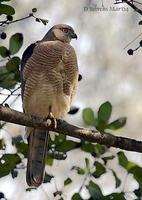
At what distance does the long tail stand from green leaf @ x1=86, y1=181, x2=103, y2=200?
2.27 feet

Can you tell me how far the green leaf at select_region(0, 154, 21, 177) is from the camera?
3902 millimetres

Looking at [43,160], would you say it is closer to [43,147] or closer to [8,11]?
[43,147]

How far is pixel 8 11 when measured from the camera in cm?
397

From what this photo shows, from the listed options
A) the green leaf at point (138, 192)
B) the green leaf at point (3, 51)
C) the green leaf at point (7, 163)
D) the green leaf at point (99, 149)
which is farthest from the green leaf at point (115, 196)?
the green leaf at point (3, 51)

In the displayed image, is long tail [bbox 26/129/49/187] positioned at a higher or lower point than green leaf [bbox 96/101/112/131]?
lower

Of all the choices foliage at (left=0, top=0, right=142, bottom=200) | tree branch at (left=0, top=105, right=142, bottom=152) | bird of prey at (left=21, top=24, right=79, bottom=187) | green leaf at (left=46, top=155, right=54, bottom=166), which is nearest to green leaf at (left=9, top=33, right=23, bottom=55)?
foliage at (left=0, top=0, right=142, bottom=200)

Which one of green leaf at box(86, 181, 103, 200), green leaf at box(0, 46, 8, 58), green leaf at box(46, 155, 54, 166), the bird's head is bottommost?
green leaf at box(46, 155, 54, 166)

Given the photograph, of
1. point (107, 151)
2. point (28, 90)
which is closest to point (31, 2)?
point (28, 90)

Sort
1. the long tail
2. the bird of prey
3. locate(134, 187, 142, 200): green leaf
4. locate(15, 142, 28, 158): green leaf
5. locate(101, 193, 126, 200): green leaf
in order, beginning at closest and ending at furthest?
locate(101, 193, 126, 200): green leaf < locate(134, 187, 142, 200): green leaf < locate(15, 142, 28, 158): green leaf < the long tail < the bird of prey

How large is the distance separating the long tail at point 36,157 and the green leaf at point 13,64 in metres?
0.53

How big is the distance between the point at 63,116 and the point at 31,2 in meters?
7.84

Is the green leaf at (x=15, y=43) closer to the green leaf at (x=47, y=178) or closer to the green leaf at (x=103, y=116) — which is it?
the green leaf at (x=103, y=116)

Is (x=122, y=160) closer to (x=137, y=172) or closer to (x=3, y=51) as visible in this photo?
(x=137, y=172)

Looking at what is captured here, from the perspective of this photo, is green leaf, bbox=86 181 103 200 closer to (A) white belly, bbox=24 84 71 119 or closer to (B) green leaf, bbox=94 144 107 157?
(B) green leaf, bbox=94 144 107 157
